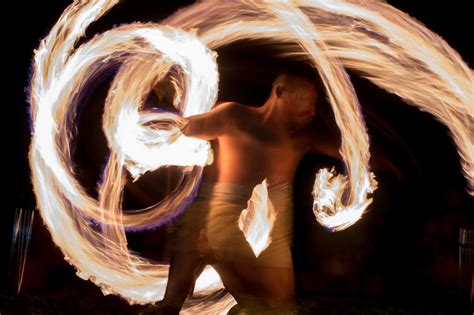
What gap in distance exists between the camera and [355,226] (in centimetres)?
797

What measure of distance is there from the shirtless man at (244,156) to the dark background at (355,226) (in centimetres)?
117

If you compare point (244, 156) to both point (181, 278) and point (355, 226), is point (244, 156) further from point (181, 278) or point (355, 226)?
point (355, 226)

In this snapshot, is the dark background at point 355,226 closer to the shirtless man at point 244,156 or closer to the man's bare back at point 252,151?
the shirtless man at point 244,156

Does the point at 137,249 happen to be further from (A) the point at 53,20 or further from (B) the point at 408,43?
(B) the point at 408,43

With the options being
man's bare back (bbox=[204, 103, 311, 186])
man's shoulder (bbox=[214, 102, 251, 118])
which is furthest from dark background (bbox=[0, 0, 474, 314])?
man's shoulder (bbox=[214, 102, 251, 118])

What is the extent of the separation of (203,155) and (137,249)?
275 centimetres

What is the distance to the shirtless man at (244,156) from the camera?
15.3ft

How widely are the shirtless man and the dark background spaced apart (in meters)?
1.17

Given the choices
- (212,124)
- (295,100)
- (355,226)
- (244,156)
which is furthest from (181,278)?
(355,226)

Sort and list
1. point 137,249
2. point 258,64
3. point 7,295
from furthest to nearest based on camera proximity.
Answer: point 137,249, point 258,64, point 7,295

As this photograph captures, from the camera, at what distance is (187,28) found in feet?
18.7

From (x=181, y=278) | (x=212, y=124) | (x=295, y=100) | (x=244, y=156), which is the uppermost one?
(x=295, y=100)

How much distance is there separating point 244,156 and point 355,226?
3.51m

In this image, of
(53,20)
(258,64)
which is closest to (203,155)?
(258,64)
